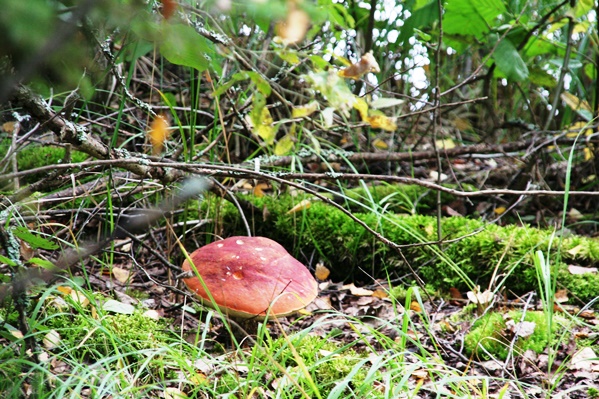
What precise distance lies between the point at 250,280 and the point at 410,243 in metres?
1.38

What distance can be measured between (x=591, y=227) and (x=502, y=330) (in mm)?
1974

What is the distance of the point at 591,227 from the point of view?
13.0ft

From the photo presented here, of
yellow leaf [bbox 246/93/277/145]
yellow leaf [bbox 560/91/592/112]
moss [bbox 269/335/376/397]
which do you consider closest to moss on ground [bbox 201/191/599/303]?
yellow leaf [bbox 246/93/277/145]

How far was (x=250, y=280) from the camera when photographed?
2158 millimetres

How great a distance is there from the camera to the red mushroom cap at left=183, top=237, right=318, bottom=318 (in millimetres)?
2102

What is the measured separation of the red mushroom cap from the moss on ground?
69 centimetres

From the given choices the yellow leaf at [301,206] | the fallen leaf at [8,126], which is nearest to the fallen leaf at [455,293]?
the yellow leaf at [301,206]

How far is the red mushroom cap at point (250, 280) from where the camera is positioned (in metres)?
2.10

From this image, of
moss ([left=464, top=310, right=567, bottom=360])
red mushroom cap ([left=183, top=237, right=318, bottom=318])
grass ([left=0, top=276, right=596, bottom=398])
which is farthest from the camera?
moss ([left=464, top=310, right=567, bottom=360])

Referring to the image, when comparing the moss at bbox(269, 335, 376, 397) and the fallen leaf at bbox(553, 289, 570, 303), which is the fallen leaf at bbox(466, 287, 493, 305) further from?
the moss at bbox(269, 335, 376, 397)

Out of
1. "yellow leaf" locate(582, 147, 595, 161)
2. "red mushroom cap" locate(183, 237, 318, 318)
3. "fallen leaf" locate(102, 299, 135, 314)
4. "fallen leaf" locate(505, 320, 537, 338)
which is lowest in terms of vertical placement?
"fallen leaf" locate(505, 320, 537, 338)

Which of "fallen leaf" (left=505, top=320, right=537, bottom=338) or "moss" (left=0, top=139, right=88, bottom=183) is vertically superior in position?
"moss" (left=0, top=139, right=88, bottom=183)

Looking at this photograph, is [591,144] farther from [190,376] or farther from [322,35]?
[190,376]

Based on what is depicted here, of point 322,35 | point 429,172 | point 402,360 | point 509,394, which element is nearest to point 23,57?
point 402,360
